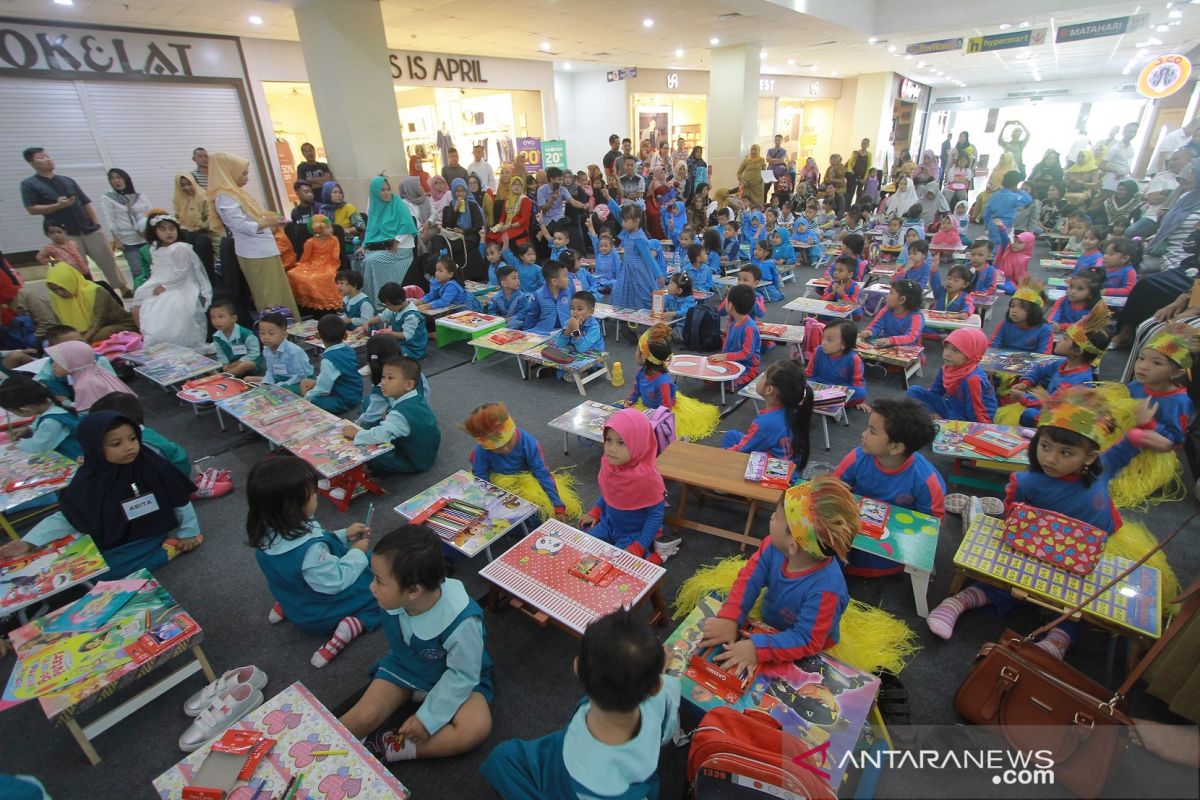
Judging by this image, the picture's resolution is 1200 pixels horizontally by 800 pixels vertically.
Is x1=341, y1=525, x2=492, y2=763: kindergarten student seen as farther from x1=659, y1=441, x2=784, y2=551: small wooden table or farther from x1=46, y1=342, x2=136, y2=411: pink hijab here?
x1=46, y1=342, x2=136, y2=411: pink hijab

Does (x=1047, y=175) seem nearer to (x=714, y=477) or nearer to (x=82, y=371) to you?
(x=714, y=477)

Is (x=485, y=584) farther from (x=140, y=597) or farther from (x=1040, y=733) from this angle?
(x=1040, y=733)

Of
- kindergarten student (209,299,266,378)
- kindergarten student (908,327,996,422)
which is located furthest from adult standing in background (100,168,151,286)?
kindergarten student (908,327,996,422)

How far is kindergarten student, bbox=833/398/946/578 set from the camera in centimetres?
284

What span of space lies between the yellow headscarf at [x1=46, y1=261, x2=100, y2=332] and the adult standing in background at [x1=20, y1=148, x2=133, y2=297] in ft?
6.40

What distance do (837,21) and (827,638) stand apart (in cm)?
1275

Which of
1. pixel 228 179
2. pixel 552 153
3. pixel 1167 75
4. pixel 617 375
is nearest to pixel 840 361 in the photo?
pixel 617 375

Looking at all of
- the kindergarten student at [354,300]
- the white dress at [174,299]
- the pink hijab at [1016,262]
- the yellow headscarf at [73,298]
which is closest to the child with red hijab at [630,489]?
the kindergarten student at [354,300]

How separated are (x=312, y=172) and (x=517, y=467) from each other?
7665 millimetres

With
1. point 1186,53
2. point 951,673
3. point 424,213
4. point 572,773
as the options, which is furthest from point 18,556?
point 1186,53

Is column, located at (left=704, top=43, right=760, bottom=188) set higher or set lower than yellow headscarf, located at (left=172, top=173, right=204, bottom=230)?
higher

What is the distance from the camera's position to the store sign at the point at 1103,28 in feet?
35.0

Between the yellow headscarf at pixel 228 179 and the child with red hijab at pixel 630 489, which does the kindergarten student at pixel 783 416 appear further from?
the yellow headscarf at pixel 228 179

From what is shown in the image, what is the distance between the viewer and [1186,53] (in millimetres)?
16484
